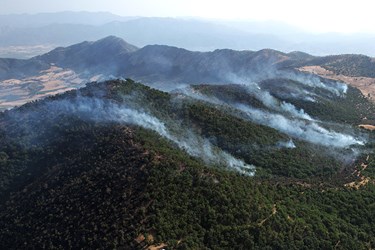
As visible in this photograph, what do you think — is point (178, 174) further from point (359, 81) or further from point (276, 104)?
point (359, 81)

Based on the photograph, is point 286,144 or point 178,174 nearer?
point 178,174

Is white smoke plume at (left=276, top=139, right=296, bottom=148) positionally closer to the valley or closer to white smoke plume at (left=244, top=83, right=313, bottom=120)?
the valley

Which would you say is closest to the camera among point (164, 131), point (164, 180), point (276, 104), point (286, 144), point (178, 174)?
point (164, 180)

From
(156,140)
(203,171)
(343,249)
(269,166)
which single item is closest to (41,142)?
(156,140)

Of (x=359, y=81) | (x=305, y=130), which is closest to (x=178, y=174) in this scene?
(x=305, y=130)

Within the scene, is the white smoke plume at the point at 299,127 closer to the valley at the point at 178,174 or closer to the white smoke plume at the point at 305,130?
the white smoke plume at the point at 305,130

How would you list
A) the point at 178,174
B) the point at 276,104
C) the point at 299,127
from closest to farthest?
1. the point at 178,174
2. the point at 299,127
3. the point at 276,104

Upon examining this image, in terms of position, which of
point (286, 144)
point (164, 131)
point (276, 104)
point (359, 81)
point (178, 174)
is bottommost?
point (359, 81)

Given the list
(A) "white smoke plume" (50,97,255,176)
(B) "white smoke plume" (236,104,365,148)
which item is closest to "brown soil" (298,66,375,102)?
(B) "white smoke plume" (236,104,365,148)

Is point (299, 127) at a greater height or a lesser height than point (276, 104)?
greater
